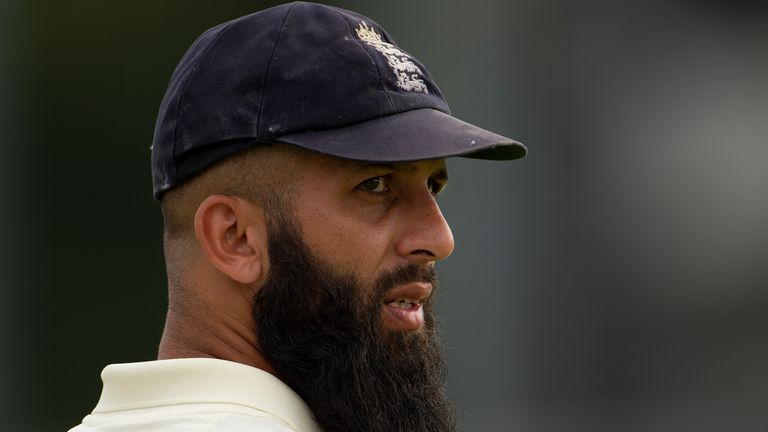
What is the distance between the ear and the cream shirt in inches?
7.0

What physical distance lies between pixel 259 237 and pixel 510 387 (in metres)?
4.23

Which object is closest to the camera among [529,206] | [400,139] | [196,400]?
[196,400]

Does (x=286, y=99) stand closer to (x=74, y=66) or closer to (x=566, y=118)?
(x=74, y=66)

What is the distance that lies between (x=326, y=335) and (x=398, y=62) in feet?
1.64

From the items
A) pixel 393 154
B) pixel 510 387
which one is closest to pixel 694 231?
pixel 510 387

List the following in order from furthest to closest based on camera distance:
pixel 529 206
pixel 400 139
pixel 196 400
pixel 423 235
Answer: pixel 529 206 → pixel 423 235 → pixel 400 139 → pixel 196 400

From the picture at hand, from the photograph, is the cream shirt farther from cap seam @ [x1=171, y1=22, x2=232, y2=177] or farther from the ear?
cap seam @ [x1=171, y1=22, x2=232, y2=177]

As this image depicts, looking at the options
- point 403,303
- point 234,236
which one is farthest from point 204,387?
point 403,303

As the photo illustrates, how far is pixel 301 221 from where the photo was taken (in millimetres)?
→ 1959

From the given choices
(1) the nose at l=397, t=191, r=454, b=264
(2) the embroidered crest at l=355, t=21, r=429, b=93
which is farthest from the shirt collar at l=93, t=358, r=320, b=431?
(2) the embroidered crest at l=355, t=21, r=429, b=93

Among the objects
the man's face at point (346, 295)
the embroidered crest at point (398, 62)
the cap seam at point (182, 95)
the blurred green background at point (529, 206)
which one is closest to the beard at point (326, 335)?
the man's face at point (346, 295)

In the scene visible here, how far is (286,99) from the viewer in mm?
1899

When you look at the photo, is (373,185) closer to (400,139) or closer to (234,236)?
(400,139)

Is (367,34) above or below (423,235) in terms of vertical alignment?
above
